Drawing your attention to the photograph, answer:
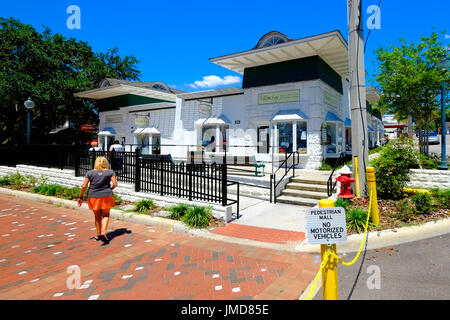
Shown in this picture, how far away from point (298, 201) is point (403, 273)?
15.1 ft

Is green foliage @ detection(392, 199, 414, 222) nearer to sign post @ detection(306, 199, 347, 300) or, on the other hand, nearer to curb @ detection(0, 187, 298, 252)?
curb @ detection(0, 187, 298, 252)

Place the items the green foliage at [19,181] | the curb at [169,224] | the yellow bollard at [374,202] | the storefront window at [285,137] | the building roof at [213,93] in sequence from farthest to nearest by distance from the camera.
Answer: the building roof at [213,93], the storefront window at [285,137], the green foliage at [19,181], the yellow bollard at [374,202], the curb at [169,224]

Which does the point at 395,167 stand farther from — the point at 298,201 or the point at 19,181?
the point at 19,181

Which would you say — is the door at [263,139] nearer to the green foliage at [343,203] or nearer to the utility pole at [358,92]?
the utility pole at [358,92]

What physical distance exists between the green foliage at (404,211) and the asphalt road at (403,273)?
0.78 meters

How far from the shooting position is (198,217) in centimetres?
629

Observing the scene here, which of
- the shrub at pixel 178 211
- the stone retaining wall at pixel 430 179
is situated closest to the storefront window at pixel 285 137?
the stone retaining wall at pixel 430 179

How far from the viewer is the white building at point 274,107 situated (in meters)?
13.3

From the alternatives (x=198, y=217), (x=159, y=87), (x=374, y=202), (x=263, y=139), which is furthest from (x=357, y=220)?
(x=159, y=87)

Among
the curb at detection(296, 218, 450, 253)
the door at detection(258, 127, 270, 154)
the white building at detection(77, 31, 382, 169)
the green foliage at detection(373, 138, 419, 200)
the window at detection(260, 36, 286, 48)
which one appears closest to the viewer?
the curb at detection(296, 218, 450, 253)

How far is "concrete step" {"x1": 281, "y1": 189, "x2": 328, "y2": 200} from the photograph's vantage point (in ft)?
27.5

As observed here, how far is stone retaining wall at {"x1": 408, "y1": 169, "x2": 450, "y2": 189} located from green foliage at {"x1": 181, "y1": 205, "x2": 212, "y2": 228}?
5.96 metres

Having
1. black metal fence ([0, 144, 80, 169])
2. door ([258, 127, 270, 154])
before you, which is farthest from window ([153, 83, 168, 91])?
door ([258, 127, 270, 154])

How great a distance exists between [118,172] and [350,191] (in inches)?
312
